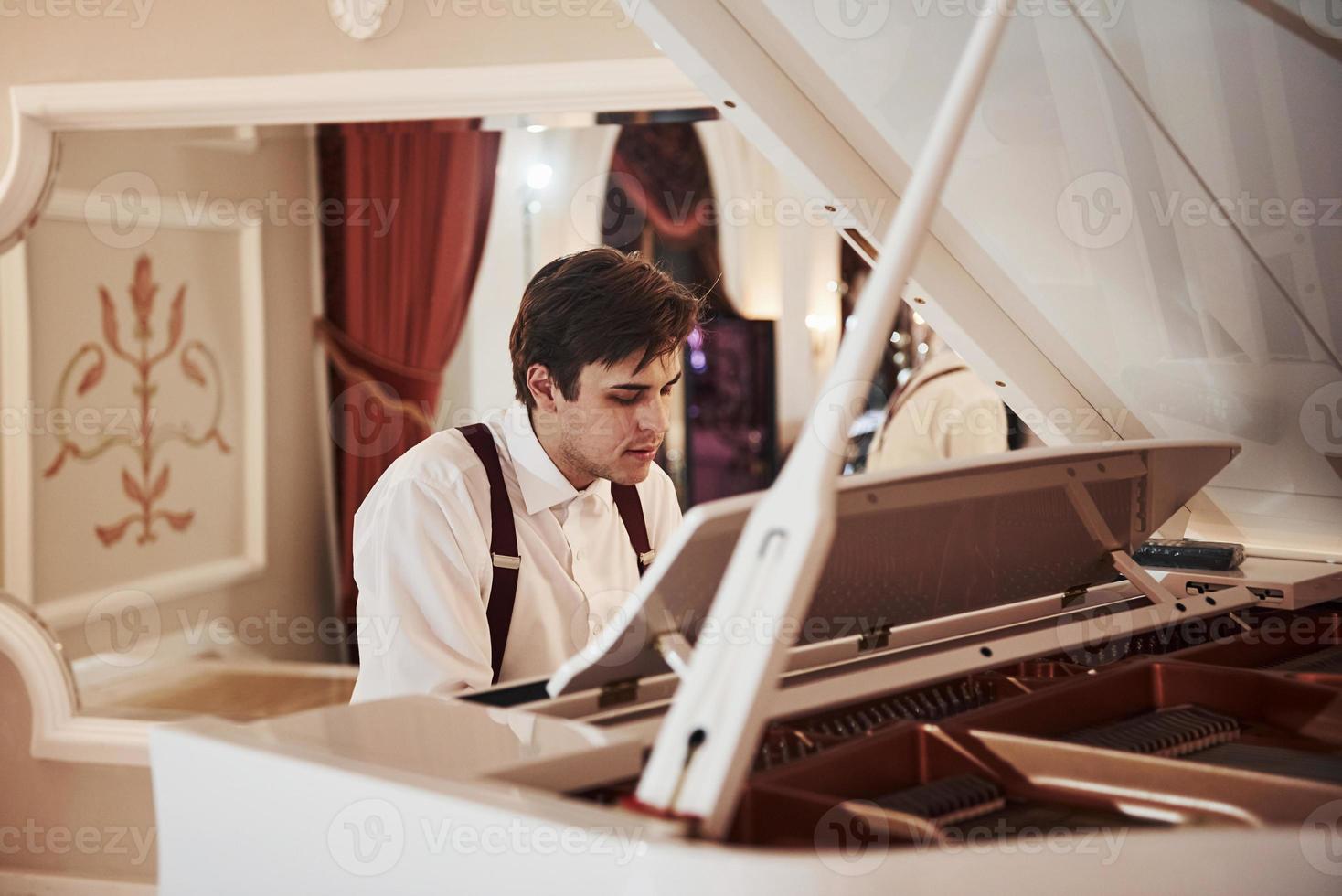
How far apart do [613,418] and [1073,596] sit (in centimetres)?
75

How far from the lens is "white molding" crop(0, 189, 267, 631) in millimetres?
3740

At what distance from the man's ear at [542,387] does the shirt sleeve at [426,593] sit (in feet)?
0.75

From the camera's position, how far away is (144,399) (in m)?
4.73

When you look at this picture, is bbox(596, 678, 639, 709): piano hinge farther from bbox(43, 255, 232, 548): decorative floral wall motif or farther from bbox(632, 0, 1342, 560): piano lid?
bbox(43, 255, 232, 548): decorative floral wall motif

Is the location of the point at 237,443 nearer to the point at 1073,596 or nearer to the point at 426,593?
the point at 426,593

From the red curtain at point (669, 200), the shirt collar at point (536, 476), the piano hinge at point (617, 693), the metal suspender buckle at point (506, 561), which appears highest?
the red curtain at point (669, 200)

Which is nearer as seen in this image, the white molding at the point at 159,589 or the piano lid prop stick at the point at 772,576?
the piano lid prop stick at the point at 772,576

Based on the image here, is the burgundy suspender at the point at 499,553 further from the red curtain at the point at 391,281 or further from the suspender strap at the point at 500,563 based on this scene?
the red curtain at the point at 391,281

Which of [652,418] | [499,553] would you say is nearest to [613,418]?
[652,418]

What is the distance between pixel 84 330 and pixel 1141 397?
364 cm

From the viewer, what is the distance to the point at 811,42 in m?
1.72

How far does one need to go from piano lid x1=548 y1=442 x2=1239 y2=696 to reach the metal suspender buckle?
14.1 inches

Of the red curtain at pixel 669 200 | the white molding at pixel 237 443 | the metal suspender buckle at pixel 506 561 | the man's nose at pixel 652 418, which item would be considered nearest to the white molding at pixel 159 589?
the white molding at pixel 237 443

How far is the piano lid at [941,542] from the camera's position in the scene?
4.42 feet
